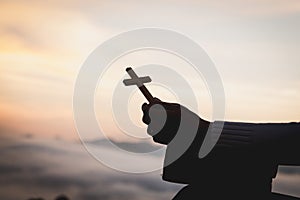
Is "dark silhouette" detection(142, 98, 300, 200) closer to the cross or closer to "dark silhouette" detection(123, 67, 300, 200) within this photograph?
"dark silhouette" detection(123, 67, 300, 200)

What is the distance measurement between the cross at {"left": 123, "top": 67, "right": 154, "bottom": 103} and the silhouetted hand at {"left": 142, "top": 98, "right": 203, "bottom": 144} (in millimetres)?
208

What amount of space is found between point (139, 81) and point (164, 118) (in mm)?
1017

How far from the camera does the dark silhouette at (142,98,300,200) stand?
810cm

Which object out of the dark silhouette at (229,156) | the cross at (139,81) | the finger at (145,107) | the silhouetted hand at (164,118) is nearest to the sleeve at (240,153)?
the dark silhouette at (229,156)

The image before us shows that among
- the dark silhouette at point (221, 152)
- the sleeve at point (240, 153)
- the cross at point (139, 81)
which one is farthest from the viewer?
the cross at point (139, 81)

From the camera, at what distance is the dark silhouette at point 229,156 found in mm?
8102

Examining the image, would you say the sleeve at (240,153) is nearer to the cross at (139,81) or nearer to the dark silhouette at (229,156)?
the dark silhouette at (229,156)

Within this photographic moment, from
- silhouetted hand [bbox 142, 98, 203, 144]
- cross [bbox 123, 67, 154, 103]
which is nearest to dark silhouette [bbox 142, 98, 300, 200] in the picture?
silhouetted hand [bbox 142, 98, 203, 144]

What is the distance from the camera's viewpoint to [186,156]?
8992 millimetres

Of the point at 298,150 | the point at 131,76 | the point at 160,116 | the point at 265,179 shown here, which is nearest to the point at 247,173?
the point at 265,179

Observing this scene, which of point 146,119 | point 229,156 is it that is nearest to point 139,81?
point 146,119

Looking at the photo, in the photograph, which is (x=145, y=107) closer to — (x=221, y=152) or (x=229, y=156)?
(x=221, y=152)

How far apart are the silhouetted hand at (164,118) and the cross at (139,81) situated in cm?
21

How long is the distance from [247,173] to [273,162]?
19.3 inches
